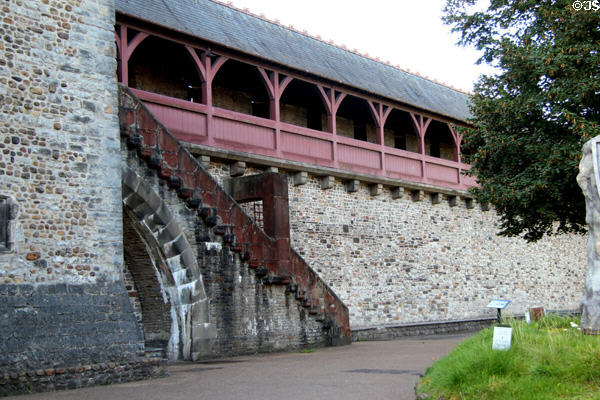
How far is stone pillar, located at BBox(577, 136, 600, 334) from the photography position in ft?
22.2

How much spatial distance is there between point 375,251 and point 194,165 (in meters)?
7.92

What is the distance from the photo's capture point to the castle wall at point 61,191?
8.42 meters

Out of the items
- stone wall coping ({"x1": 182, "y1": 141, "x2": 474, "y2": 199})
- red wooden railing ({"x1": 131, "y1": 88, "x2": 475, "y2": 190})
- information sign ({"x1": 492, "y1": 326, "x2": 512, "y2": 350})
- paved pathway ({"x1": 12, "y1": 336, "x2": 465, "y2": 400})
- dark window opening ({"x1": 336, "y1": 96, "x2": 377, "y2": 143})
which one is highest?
dark window opening ({"x1": 336, "y1": 96, "x2": 377, "y2": 143})

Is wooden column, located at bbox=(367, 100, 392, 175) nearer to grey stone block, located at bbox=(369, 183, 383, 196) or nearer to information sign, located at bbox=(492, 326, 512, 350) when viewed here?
grey stone block, located at bbox=(369, 183, 383, 196)

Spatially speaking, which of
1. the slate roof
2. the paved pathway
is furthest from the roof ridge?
the paved pathway

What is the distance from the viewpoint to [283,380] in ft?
27.3

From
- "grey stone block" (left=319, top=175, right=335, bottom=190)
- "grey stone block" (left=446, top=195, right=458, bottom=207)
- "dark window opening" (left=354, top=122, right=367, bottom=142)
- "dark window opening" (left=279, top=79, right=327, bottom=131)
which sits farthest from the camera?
"dark window opening" (left=354, top=122, right=367, bottom=142)

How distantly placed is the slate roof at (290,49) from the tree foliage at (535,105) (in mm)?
4380

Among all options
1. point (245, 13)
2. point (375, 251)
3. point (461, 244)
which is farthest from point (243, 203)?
point (461, 244)

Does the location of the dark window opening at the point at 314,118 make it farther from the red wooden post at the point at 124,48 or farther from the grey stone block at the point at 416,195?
the red wooden post at the point at 124,48

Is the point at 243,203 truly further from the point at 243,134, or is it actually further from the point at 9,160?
the point at 9,160

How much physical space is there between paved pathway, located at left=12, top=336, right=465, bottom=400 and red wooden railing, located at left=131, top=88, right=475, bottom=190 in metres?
4.92

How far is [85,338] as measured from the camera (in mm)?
8766

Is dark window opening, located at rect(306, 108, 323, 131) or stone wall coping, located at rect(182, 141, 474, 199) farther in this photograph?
dark window opening, located at rect(306, 108, 323, 131)
